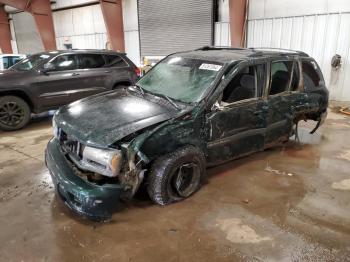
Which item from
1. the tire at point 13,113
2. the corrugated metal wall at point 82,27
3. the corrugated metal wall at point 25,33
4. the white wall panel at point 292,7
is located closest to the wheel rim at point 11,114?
the tire at point 13,113

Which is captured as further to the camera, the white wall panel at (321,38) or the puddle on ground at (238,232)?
the white wall panel at (321,38)

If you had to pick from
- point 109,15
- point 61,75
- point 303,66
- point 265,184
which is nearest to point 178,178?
point 265,184

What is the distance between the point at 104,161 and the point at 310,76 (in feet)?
11.7

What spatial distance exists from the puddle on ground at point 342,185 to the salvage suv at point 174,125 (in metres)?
0.95

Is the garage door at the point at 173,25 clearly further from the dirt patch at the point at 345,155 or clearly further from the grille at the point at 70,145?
the grille at the point at 70,145

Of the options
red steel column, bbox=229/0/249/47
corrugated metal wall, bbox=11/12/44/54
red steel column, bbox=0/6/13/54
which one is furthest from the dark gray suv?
red steel column, bbox=0/6/13/54

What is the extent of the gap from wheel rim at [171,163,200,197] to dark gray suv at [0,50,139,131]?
416 centimetres

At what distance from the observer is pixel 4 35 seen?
16.5 m

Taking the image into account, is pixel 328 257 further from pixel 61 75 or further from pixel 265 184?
pixel 61 75

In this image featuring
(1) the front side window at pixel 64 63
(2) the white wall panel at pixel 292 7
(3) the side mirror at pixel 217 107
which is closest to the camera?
(3) the side mirror at pixel 217 107

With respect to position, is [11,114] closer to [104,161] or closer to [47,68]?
[47,68]

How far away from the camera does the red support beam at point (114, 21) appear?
11445 mm

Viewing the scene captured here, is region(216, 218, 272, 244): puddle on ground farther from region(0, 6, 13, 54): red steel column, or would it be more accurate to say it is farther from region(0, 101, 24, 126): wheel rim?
region(0, 6, 13, 54): red steel column

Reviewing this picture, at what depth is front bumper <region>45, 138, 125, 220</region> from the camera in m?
2.56
